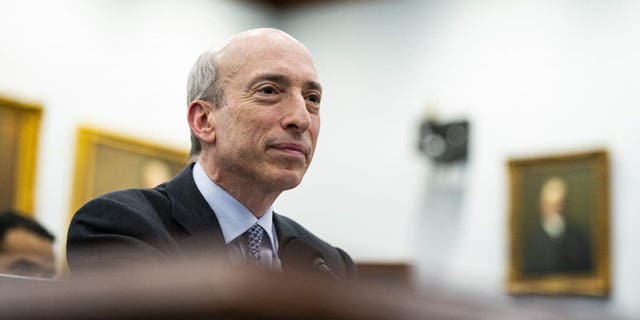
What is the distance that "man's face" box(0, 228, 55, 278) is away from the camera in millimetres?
8047

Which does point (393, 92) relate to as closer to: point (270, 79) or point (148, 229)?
point (270, 79)

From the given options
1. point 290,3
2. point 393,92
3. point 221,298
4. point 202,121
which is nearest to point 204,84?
point 202,121

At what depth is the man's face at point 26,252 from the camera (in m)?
8.05

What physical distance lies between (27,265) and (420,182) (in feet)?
23.0

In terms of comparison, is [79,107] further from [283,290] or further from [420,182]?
[283,290]

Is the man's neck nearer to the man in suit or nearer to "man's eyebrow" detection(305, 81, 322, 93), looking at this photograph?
the man in suit

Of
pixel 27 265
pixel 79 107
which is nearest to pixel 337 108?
pixel 79 107

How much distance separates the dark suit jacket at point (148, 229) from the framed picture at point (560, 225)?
357 inches

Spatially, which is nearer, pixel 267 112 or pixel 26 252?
pixel 267 112

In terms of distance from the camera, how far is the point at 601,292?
41.4 ft

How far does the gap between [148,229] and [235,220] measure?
61 cm

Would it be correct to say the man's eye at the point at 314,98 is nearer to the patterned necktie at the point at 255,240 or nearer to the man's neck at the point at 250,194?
the man's neck at the point at 250,194

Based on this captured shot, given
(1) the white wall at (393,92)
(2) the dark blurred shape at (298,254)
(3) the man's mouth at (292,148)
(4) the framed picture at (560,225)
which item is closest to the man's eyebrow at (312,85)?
Result: (3) the man's mouth at (292,148)

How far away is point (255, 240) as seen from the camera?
12.9ft
